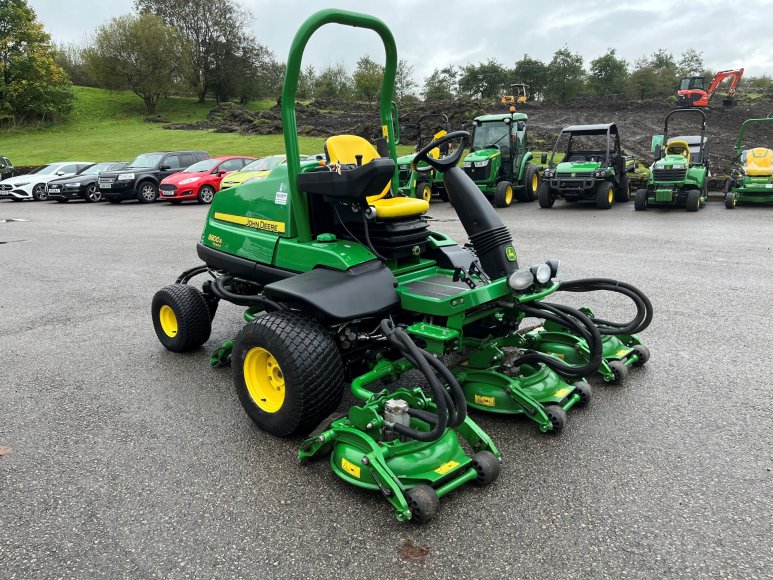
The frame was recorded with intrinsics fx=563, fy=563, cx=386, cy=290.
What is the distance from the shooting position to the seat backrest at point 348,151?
153 inches

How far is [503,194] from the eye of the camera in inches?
542

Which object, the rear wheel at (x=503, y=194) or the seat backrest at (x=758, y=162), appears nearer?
the seat backrest at (x=758, y=162)

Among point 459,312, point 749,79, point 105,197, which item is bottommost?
point 105,197

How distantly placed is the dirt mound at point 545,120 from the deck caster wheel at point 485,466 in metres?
15.8

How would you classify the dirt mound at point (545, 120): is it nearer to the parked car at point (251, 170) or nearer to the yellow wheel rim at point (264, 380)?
the parked car at point (251, 170)

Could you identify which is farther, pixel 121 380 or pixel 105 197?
pixel 105 197

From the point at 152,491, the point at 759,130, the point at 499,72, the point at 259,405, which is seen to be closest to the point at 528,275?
the point at 259,405

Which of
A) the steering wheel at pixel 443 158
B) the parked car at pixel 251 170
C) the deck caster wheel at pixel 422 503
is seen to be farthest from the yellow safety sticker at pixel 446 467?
the parked car at pixel 251 170

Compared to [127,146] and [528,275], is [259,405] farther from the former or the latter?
[127,146]

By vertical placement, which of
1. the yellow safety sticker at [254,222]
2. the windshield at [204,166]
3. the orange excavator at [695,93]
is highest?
the orange excavator at [695,93]

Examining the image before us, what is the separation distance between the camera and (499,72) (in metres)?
47.2

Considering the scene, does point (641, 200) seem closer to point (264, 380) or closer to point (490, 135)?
point (490, 135)

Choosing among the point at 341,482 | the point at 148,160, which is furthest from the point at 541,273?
the point at 148,160

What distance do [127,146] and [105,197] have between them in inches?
637
